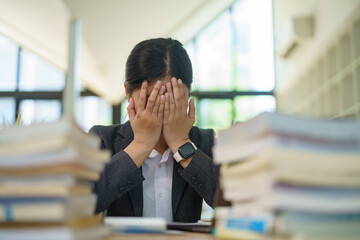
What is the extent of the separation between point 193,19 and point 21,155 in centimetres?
700

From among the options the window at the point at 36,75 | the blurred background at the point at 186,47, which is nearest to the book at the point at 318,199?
the blurred background at the point at 186,47

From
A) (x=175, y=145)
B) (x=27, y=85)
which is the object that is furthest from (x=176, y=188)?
(x=27, y=85)

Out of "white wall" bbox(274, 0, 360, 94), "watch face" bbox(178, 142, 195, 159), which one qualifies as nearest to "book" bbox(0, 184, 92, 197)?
"watch face" bbox(178, 142, 195, 159)

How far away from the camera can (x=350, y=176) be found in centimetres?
62

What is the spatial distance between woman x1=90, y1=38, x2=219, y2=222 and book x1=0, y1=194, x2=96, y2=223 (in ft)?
2.82

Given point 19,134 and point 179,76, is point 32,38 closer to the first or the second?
point 179,76

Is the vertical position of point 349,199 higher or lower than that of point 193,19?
lower

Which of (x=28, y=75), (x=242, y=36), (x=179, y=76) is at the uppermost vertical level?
(x=242, y=36)

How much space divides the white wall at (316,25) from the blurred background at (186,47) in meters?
0.02

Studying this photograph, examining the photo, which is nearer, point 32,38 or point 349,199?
point 349,199

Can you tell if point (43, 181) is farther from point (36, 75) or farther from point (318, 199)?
point (36, 75)

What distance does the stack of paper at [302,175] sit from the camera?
58 centimetres

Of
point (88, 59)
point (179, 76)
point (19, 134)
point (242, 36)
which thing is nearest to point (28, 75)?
point (88, 59)

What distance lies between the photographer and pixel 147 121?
5.18 feet
